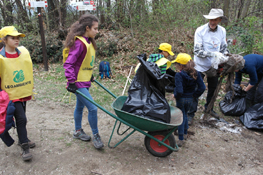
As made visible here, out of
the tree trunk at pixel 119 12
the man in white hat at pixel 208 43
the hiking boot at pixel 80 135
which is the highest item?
the tree trunk at pixel 119 12

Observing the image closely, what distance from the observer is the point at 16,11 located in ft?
36.2

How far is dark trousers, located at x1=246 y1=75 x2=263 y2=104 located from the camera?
3.85m

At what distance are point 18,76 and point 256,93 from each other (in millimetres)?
4357

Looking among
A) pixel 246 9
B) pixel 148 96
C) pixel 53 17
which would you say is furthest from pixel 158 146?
pixel 53 17

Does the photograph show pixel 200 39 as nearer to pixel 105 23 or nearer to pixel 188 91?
pixel 188 91

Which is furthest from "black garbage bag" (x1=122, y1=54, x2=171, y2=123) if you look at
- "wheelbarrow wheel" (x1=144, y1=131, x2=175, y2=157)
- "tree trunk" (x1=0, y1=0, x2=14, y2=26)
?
"tree trunk" (x1=0, y1=0, x2=14, y2=26)

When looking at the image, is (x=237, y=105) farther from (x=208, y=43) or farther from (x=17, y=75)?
(x=17, y=75)

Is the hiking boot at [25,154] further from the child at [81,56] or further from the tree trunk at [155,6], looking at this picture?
the tree trunk at [155,6]

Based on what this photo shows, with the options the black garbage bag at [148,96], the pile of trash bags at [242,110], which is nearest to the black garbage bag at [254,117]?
the pile of trash bags at [242,110]

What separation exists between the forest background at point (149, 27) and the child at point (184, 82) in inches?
158

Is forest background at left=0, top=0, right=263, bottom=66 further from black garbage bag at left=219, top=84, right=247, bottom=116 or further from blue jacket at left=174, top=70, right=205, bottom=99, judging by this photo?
blue jacket at left=174, top=70, right=205, bottom=99

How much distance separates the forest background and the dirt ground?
3854 millimetres

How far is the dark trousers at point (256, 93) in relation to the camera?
3848mm

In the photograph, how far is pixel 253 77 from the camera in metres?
3.65
